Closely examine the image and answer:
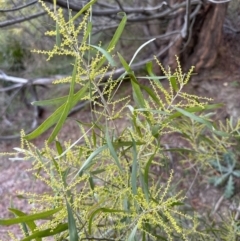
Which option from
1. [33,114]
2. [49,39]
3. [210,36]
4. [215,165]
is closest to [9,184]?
[33,114]

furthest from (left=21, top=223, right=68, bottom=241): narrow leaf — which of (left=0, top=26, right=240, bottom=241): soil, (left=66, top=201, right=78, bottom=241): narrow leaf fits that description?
(left=0, top=26, right=240, bottom=241): soil

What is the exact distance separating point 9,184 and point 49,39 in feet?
3.69

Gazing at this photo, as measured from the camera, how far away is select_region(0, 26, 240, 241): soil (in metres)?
2.33

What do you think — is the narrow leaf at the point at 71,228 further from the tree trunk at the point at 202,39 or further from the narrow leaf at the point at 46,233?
the tree trunk at the point at 202,39

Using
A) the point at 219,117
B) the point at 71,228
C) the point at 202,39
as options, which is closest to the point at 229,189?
the point at 219,117

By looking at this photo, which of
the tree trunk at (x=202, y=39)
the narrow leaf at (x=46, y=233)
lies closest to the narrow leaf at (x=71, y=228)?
the narrow leaf at (x=46, y=233)

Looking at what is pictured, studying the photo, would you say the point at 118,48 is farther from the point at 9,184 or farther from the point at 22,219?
the point at 22,219

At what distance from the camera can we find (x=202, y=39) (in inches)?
108

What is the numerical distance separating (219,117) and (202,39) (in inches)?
25.1

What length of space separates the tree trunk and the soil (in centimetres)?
13

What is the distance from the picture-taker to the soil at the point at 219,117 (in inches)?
91.9

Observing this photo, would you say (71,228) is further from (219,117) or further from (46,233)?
(219,117)

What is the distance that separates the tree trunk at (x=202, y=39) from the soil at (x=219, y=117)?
0.41 feet

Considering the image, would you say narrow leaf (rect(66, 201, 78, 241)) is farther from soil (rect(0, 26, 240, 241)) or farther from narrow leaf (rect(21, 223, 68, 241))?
soil (rect(0, 26, 240, 241))
